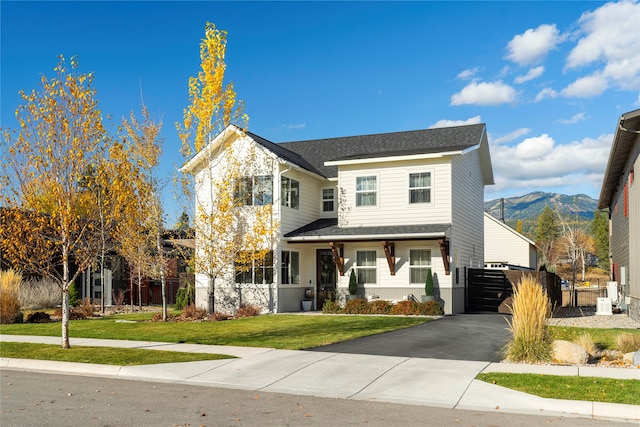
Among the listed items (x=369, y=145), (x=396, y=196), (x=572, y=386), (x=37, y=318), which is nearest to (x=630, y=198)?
(x=396, y=196)

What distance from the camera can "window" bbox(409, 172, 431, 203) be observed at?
24.8 metres

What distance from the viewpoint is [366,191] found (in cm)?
2588

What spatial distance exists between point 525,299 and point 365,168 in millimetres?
14322

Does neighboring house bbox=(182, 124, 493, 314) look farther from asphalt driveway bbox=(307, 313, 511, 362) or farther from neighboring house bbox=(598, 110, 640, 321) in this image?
neighboring house bbox=(598, 110, 640, 321)

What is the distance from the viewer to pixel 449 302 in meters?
23.8

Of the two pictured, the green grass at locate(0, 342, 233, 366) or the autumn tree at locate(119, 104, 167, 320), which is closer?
the green grass at locate(0, 342, 233, 366)

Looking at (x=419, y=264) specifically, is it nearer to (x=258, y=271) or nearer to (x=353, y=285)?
(x=353, y=285)

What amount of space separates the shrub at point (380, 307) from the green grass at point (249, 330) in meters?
1.44

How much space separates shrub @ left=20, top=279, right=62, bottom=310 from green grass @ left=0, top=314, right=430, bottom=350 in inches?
216

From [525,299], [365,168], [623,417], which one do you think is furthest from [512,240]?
[623,417]

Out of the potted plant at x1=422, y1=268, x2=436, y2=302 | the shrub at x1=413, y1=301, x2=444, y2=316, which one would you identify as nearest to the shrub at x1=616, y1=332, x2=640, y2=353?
the shrub at x1=413, y1=301, x2=444, y2=316

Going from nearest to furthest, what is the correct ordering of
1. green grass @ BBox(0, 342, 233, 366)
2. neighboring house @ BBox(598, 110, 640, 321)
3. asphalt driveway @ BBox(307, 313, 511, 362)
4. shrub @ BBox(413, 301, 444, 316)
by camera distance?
green grass @ BBox(0, 342, 233, 366)
asphalt driveway @ BBox(307, 313, 511, 362)
neighboring house @ BBox(598, 110, 640, 321)
shrub @ BBox(413, 301, 444, 316)

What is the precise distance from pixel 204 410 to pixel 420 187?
57.9ft

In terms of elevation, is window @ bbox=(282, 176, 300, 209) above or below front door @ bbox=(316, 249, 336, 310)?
above
